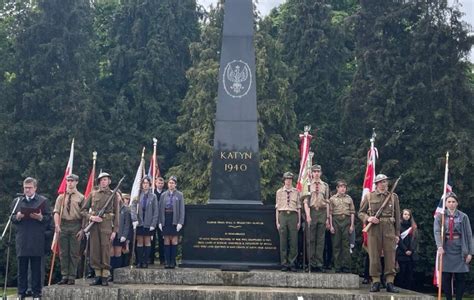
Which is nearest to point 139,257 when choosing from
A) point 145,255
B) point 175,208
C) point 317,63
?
point 145,255

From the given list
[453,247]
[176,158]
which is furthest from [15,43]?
[453,247]

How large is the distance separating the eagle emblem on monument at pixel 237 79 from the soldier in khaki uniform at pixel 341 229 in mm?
2679

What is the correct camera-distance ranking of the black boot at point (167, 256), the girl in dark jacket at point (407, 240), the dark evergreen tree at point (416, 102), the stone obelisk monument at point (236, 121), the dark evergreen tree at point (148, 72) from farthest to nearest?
the dark evergreen tree at point (148, 72), the dark evergreen tree at point (416, 102), the girl in dark jacket at point (407, 240), the stone obelisk monument at point (236, 121), the black boot at point (167, 256)

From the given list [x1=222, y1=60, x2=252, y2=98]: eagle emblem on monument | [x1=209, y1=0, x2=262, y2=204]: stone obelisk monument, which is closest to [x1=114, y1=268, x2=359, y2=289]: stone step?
[x1=209, y1=0, x2=262, y2=204]: stone obelisk monument

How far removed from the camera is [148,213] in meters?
13.0

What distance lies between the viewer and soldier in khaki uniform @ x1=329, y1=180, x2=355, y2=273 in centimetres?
1297

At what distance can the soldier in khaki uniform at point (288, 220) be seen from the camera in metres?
12.7

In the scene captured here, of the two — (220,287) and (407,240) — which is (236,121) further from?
(407,240)

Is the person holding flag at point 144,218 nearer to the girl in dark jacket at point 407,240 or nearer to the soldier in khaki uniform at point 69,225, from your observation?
the soldier in khaki uniform at point 69,225

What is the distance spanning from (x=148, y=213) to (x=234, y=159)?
191 cm

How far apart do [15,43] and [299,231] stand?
56.8 ft

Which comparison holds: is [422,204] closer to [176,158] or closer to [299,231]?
[176,158]

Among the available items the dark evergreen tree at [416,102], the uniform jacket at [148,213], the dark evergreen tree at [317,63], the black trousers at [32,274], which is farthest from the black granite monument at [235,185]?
the dark evergreen tree at [317,63]

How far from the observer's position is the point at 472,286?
2345 centimetres
